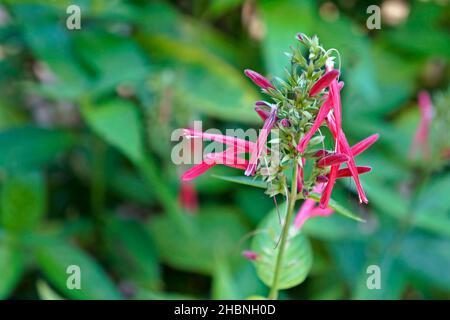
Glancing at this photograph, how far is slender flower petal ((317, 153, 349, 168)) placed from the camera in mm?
525

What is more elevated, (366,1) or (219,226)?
(366,1)

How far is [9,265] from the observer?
1.07 m

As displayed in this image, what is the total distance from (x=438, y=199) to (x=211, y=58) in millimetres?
473

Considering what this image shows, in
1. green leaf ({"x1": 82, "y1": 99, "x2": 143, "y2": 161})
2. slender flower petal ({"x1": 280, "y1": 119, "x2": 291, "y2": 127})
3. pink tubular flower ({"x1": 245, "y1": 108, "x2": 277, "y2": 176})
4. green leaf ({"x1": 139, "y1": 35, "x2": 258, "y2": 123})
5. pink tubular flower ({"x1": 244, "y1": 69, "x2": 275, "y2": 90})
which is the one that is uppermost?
green leaf ({"x1": 139, "y1": 35, "x2": 258, "y2": 123})

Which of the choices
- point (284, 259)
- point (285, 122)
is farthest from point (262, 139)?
point (284, 259)

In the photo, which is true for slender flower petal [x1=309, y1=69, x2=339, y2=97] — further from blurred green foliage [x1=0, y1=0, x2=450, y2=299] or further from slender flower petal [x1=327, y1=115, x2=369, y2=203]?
blurred green foliage [x1=0, y1=0, x2=450, y2=299]

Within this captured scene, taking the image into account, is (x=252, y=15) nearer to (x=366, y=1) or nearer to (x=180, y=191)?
(x=366, y=1)

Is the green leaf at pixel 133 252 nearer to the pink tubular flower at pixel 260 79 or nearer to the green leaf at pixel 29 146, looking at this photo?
the green leaf at pixel 29 146

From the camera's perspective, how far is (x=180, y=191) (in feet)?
4.10

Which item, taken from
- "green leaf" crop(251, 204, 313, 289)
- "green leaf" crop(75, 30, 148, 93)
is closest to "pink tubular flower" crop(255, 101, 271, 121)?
"green leaf" crop(251, 204, 313, 289)

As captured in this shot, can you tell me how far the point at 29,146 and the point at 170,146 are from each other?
259 mm
